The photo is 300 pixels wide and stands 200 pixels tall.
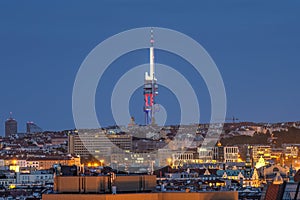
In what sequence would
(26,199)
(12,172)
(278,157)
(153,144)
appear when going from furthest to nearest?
(153,144) < (278,157) < (12,172) < (26,199)

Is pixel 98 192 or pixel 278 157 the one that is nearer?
pixel 98 192

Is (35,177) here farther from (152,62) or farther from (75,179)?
(75,179)

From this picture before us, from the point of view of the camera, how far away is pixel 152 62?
178 meters

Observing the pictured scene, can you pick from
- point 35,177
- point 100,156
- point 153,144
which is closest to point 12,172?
point 35,177

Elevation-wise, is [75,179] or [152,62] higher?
[152,62]

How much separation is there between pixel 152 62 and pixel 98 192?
463 feet

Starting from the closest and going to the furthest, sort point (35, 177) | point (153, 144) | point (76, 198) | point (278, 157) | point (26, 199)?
point (76, 198) → point (26, 199) → point (35, 177) → point (278, 157) → point (153, 144)

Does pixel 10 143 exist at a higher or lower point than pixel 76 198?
higher

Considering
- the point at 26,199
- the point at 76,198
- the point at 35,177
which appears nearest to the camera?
the point at 76,198

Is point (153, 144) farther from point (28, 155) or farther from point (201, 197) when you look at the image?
point (201, 197)

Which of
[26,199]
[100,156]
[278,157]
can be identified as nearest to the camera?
[26,199]

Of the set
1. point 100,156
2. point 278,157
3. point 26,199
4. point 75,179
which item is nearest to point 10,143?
point 100,156

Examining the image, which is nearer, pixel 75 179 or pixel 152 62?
pixel 75 179

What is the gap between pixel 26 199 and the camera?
81688 mm
